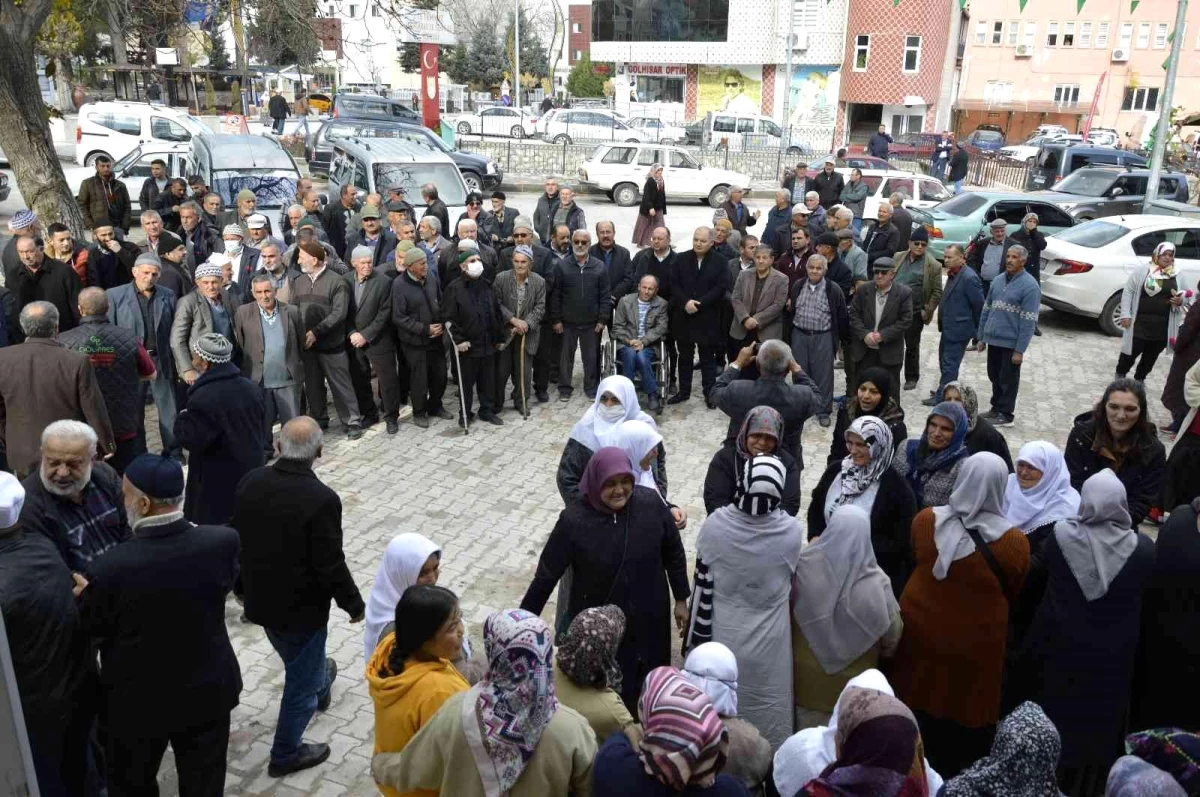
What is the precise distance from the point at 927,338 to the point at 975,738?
962 centimetres

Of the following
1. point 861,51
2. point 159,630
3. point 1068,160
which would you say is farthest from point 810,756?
point 861,51

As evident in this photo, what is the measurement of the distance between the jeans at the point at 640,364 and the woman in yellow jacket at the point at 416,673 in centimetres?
654

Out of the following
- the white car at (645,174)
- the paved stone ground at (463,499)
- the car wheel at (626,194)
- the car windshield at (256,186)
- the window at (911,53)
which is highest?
the window at (911,53)

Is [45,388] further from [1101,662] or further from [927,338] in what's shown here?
[927,338]

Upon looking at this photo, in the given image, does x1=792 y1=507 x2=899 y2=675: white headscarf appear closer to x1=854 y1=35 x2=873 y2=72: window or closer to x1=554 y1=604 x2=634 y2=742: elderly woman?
x1=554 y1=604 x2=634 y2=742: elderly woman

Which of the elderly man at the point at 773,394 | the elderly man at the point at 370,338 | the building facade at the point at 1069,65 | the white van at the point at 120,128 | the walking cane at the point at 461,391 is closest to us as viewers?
the elderly man at the point at 773,394

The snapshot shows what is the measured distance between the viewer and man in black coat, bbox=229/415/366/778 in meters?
4.36

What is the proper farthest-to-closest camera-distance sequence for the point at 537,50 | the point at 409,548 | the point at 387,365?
the point at 537,50 → the point at 387,365 → the point at 409,548

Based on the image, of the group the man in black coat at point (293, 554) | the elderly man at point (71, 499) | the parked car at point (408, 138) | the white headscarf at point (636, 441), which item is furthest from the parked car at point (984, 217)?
the elderly man at point (71, 499)

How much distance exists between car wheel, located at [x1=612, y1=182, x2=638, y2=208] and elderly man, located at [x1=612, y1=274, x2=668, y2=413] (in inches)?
597

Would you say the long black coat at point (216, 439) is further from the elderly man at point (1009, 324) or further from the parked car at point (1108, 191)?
the parked car at point (1108, 191)

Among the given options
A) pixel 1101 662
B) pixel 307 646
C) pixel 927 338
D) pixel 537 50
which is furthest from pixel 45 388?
pixel 537 50

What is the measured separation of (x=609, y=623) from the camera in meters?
3.28

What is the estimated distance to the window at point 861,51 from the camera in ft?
149
